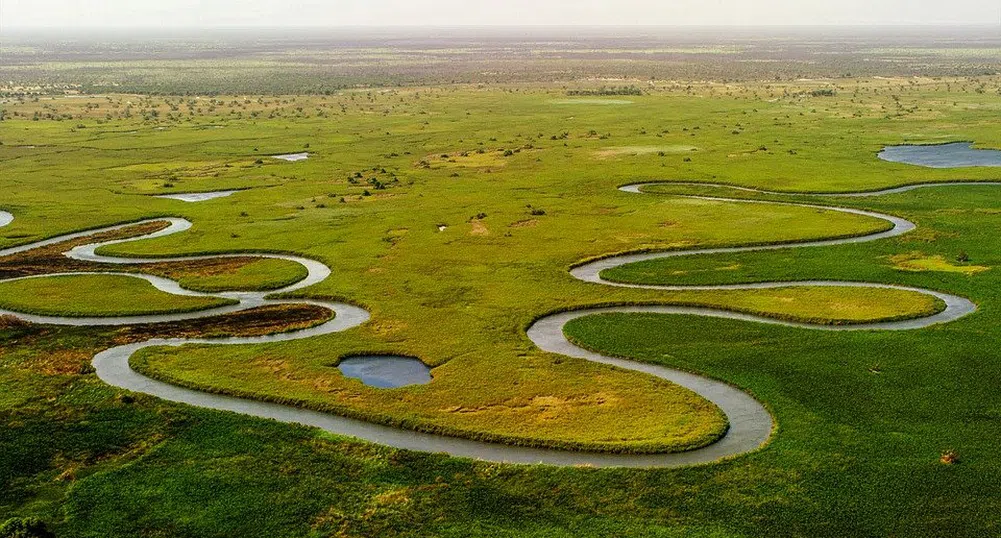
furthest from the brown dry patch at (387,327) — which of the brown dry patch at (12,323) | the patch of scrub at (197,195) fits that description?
the patch of scrub at (197,195)

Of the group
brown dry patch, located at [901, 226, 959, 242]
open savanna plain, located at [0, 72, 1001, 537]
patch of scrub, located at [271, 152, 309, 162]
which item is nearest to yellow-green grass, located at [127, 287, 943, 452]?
open savanna plain, located at [0, 72, 1001, 537]

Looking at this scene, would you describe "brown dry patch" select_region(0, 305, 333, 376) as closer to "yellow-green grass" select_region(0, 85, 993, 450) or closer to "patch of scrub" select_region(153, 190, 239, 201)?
"yellow-green grass" select_region(0, 85, 993, 450)

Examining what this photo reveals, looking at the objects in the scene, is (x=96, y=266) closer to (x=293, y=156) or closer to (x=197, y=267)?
(x=197, y=267)

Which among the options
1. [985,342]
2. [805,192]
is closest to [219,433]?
[985,342]

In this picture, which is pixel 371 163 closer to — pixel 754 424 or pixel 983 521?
pixel 754 424

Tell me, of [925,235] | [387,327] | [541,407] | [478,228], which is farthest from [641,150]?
[541,407]

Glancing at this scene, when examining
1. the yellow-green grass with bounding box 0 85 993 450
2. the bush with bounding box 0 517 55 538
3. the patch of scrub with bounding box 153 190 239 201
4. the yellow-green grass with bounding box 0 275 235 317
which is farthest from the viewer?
the patch of scrub with bounding box 153 190 239 201

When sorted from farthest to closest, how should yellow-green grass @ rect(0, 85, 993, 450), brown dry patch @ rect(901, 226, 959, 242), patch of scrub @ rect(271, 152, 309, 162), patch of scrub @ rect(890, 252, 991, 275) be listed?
patch of scrub @ rect(271, 152, 309, 162)
brown dry patch @ rect(901, 226, 959, 242)
patch of scrub @ rect(890, 252, 991, 275)
yellow-green grass @ rect(0, 85, 993, 450)
